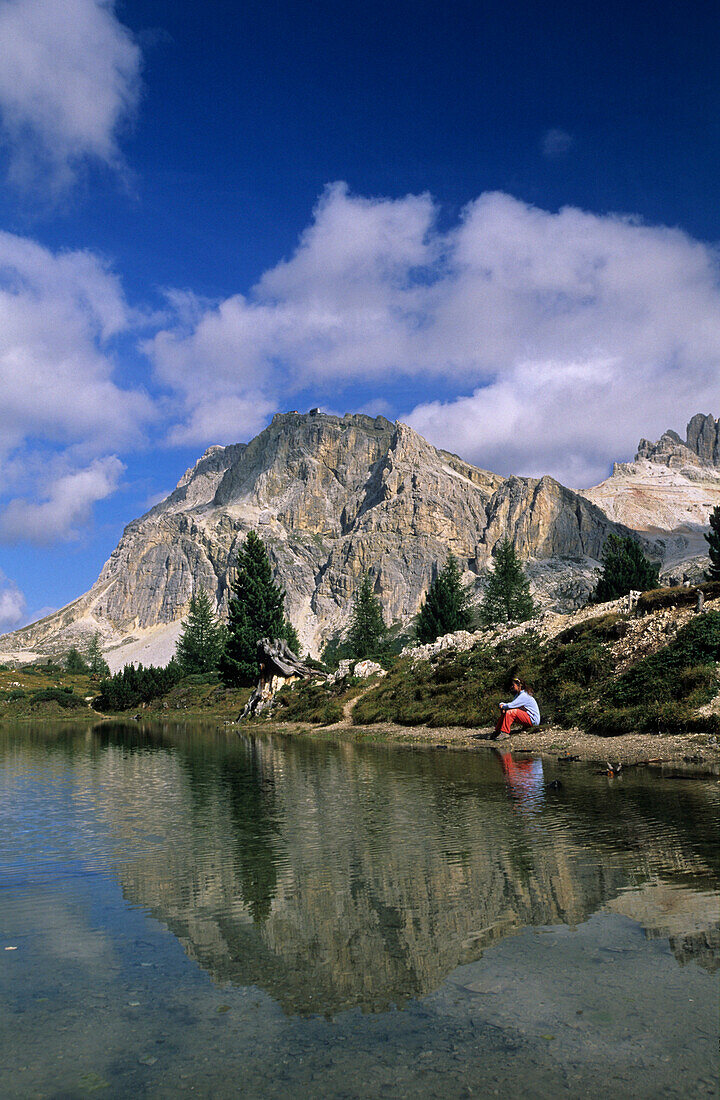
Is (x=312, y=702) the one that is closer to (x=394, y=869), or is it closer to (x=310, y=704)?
(x=310, y=704)

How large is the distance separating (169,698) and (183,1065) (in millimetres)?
70718

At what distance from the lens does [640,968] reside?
6.13m

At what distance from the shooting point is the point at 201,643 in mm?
103875

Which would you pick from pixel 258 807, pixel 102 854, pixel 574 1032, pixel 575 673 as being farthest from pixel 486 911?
pixel 575 673

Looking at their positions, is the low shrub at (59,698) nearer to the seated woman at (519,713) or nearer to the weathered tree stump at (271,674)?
the weathered tree stump at (271,674)

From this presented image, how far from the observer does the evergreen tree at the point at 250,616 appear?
7094 centimetres

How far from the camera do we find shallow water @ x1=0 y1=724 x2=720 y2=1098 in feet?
15.6

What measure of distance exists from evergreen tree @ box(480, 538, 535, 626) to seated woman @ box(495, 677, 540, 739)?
60859 mm

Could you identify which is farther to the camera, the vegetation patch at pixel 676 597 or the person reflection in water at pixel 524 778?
the vegetation patch at pixel 676 597

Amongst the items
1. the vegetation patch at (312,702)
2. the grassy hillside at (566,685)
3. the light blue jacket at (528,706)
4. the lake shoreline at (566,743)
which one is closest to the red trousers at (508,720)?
the light blue jacket at (528,706)

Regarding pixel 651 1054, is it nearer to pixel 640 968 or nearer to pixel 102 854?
pixel 640 968

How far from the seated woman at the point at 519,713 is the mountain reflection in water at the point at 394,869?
985 cm

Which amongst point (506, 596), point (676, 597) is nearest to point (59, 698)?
point (506, 596)

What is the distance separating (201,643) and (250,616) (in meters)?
32.1
